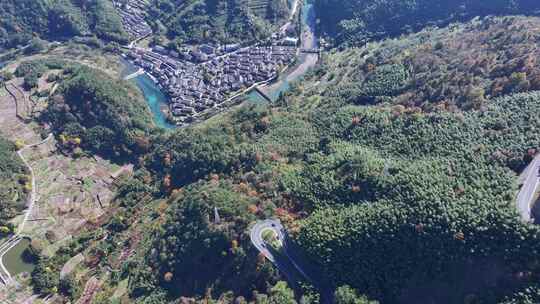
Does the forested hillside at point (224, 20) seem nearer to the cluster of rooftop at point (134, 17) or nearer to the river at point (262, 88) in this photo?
the cluster of rooftop at point (134, 17)

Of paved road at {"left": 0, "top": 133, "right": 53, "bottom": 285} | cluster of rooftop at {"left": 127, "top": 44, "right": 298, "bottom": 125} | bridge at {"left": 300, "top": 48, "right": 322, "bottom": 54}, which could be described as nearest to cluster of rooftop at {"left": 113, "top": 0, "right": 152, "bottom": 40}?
cluster of rooftop at {"left": 127, "top": 44, "right": 298, "bottom": 125}

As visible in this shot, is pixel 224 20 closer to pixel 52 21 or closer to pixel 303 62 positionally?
pixel 303 62

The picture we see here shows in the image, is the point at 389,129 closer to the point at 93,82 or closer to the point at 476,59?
the point at 476,59

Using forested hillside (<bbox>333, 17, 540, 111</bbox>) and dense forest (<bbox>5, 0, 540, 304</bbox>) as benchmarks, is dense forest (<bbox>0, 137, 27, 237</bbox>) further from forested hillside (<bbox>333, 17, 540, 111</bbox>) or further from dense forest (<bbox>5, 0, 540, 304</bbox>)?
forested hillside (<bbox>333, 17, 540, 111</bbox>)

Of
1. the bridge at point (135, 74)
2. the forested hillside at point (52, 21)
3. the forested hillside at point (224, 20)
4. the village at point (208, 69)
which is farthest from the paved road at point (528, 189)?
the forested hillside at point (52, 21)

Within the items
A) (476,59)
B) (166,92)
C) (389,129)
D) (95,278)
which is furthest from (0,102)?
(476,59)

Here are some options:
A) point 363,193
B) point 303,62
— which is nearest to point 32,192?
point 363,193
